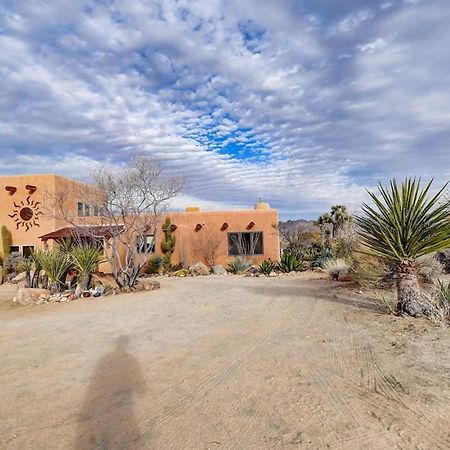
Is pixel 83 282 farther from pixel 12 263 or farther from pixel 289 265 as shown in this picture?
pixel 289 265

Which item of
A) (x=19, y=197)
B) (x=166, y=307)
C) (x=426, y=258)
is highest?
(x=19, y=197)

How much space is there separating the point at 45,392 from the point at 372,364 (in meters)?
3.76

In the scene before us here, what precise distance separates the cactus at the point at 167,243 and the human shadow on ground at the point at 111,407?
14.5 metres

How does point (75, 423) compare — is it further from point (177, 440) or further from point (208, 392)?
point (208, 392)

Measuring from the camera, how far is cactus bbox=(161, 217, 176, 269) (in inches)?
770

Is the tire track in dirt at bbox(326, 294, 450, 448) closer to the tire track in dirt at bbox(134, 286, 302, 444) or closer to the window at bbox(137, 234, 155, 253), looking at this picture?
the tire track in dirt at bbox(134, 286, 302, 444)

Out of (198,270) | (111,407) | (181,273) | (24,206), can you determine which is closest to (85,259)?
(181,273)

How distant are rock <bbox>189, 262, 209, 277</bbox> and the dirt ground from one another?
1036 centimetres

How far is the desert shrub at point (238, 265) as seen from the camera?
18.4 m

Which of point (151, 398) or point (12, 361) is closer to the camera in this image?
point (151, 398)

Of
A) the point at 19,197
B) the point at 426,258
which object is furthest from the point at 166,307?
the point at 19,197

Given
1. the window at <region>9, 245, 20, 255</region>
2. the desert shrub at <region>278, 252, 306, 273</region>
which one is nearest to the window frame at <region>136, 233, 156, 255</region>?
the desert shrub at <region>278, 252, 306, 273</region>

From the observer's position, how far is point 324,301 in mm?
8758

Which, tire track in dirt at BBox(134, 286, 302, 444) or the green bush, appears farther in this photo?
the green bush
